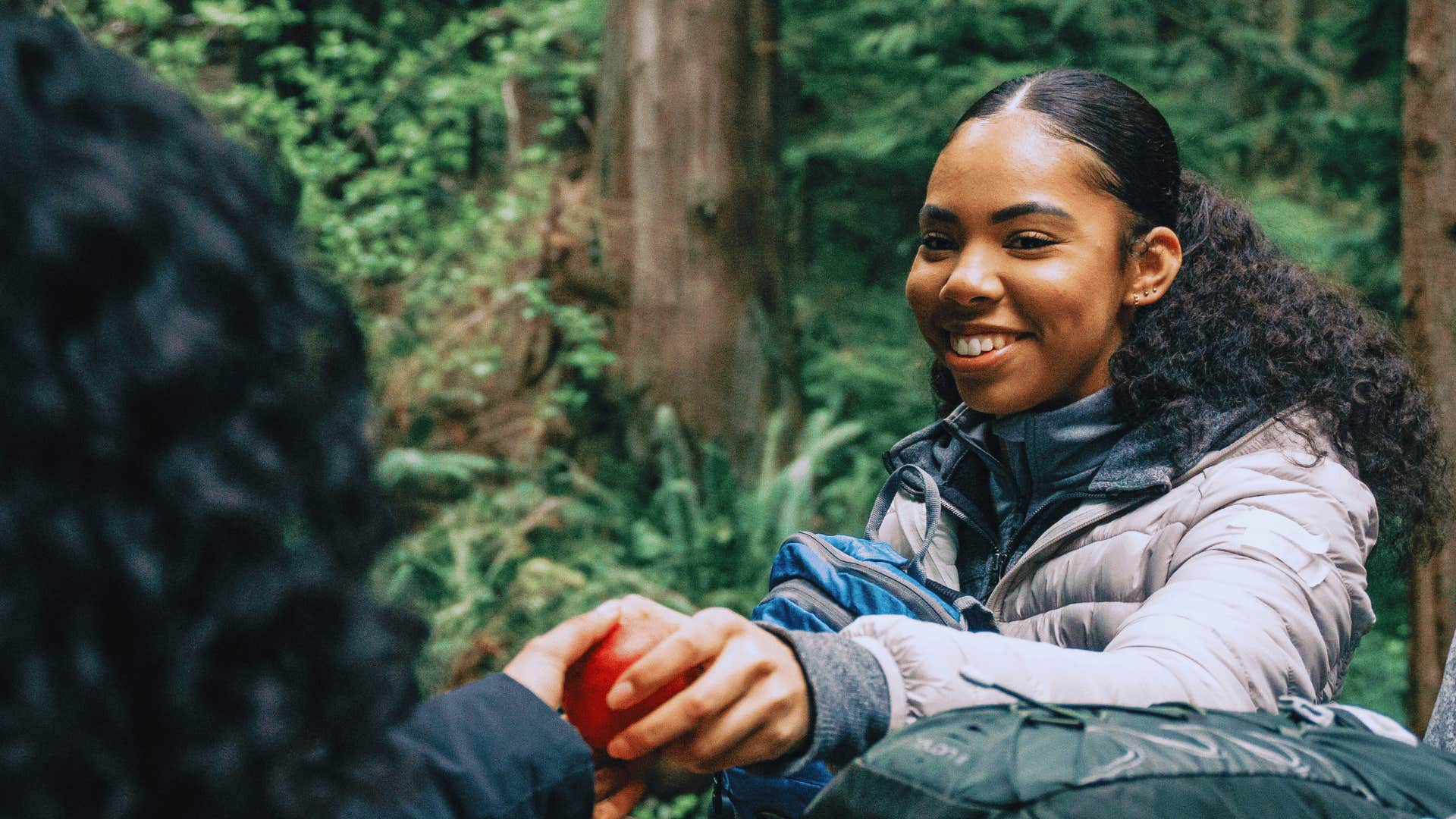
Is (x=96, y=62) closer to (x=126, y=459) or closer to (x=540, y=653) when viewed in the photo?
(x=126, y=459)

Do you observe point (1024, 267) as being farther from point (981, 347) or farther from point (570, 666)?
point (570, 666)

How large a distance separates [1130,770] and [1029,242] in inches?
44.8

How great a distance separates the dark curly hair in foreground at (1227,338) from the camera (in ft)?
6.84

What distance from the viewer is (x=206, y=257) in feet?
3.00

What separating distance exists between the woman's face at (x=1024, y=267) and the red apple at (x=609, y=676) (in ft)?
3.11

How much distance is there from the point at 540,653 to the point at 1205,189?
5.53 feet

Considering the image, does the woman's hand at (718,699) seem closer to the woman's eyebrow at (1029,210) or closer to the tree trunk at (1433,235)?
the woman's eyebrow at (1029,210)

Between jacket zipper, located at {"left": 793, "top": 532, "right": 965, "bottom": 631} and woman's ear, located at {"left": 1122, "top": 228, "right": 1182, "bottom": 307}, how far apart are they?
743 millimetres

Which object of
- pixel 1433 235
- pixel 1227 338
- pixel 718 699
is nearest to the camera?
pixel 718 699

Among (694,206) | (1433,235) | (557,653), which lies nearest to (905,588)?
(557,653)

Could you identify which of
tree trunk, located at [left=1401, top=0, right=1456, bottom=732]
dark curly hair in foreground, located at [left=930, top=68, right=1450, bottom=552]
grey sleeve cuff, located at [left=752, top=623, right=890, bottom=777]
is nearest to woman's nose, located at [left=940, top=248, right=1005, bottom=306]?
dark curly hair in foreground, located at [left=930, top=68, right=1450, bottom=552]

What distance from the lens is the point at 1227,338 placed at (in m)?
2.15

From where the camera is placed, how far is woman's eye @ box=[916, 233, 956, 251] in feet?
7.27

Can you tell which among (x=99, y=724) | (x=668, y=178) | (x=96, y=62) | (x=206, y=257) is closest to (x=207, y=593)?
(x=99, y=724)
